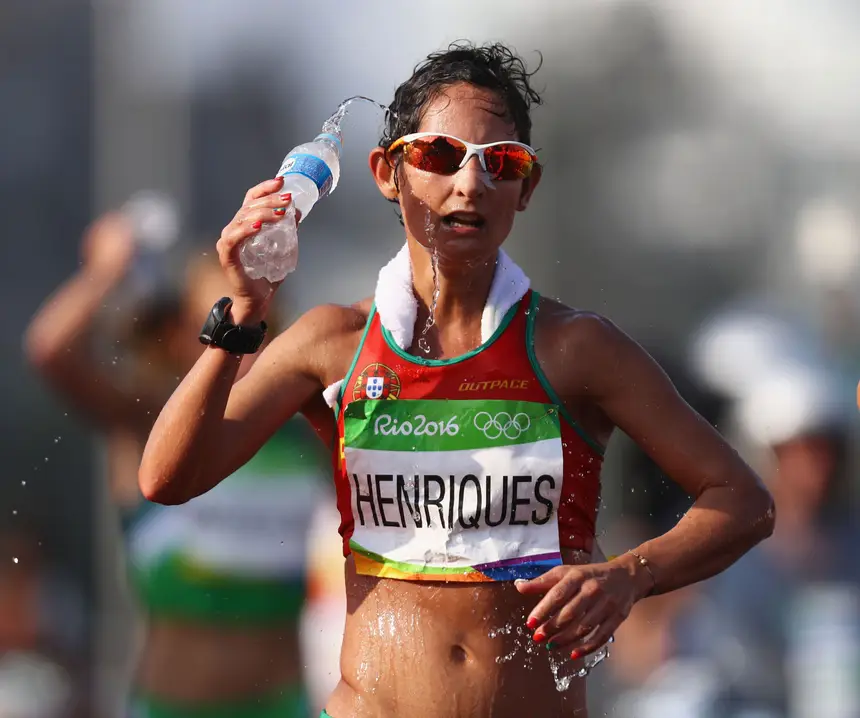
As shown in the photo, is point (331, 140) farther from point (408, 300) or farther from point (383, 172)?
point (408, 300)

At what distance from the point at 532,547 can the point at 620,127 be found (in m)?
6.23

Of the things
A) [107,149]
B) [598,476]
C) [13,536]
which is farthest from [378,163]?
[107,149]

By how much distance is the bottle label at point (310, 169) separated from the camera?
143 inches

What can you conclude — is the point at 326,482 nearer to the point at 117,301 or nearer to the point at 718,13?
the point at 117,301

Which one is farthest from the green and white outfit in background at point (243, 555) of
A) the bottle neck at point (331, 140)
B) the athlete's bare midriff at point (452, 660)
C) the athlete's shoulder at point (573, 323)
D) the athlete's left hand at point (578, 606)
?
the athlete's left hand at point (578, 606)

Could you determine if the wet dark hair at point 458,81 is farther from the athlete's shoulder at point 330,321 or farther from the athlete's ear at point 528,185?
the athlete's shoulder at point 330,321

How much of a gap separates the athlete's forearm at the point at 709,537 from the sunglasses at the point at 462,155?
38.0 inches

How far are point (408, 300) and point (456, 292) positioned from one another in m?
0.13

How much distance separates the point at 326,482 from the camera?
5.49 m

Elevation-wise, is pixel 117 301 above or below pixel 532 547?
above

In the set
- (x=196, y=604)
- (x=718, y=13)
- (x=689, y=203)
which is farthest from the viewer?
(x=718, y=13)

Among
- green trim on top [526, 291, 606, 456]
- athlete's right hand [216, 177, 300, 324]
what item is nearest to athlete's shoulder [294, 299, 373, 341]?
athlete's right hand [216, 177, 300, 324]

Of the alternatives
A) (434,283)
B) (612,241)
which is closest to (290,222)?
(434,283)

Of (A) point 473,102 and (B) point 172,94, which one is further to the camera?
(B) point 172,94
